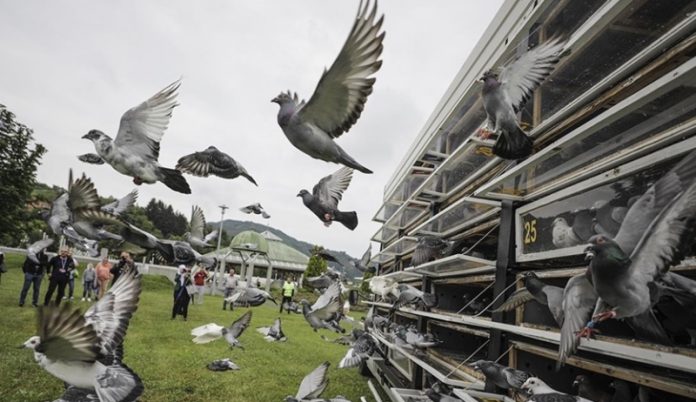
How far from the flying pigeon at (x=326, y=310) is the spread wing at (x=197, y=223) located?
7.38 ft

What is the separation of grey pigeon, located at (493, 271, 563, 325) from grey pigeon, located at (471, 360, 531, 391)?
1.63 feet

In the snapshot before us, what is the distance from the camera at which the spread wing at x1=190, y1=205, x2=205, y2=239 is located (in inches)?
190

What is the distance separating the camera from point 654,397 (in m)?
2.88

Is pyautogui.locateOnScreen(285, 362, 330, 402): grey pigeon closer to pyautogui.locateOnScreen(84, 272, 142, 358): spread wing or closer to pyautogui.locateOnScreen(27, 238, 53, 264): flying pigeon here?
pyautogui.locateOnScreen(84, 272, 142, 358): spread wing

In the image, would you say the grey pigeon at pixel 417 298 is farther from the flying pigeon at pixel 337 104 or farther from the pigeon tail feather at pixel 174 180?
the pigeon tail feather at pixel 174 180

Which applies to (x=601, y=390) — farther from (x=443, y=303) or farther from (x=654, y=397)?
(x=443, y=303)

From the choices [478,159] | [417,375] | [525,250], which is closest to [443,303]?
[417,375]

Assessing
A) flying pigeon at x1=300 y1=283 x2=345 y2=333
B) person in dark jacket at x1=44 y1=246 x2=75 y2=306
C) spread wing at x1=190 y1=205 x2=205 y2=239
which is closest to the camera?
spread wing at x1=190 y1=205 x2=205 y2=239

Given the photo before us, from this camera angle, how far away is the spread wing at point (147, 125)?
2684mm

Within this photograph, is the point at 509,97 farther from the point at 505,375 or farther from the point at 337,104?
the point at 505,375

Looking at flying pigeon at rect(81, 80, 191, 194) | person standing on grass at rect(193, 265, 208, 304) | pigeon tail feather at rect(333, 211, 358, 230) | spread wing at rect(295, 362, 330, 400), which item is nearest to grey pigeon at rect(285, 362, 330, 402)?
spread wing at rect(295, 362, 330, 400)

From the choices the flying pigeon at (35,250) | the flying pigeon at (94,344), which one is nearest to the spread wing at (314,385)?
the flying pigeon at (94,344)

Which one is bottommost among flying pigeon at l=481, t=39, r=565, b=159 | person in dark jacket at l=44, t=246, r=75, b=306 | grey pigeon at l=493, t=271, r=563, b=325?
person in dark jacket at l=44, t=246, r=75, b=306

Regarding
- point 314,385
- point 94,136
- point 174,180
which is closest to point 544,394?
point 174,180
